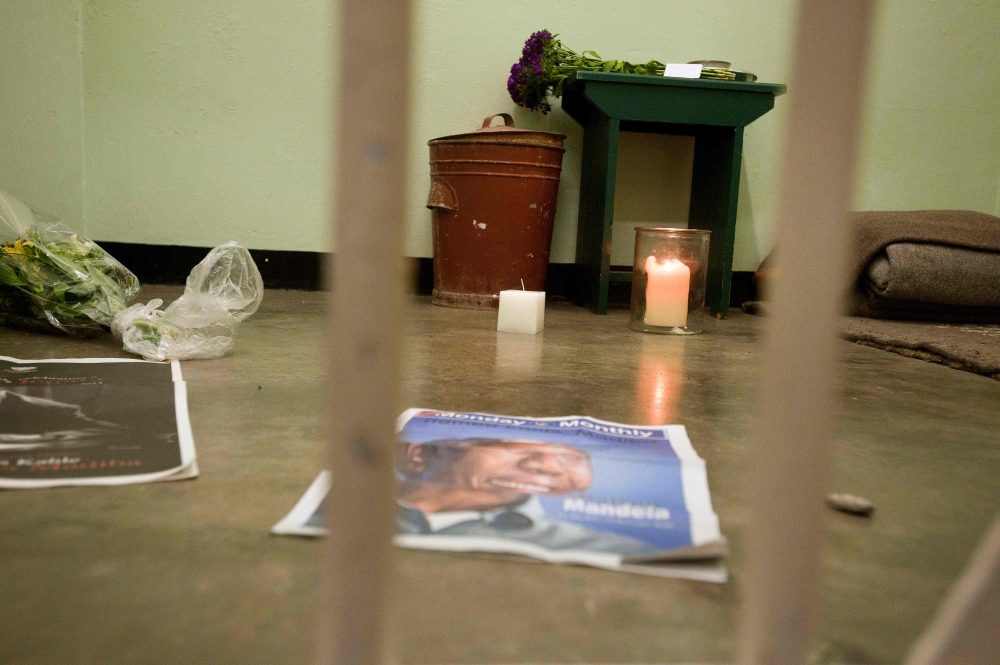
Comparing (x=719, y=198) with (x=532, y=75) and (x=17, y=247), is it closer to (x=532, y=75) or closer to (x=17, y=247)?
(x=532, y=75)

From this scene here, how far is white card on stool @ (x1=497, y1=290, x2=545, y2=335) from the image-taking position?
1.62 metres

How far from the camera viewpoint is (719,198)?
85.8 inches

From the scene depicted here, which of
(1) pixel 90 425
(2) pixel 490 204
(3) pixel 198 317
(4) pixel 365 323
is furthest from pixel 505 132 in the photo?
(4) pixel 365 323

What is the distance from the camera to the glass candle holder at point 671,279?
1744mm

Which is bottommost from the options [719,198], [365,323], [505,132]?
[365,323]

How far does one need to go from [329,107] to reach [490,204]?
616 millimetres

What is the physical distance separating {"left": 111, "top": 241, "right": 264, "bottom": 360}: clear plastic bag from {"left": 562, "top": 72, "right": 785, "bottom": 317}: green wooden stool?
1.08 meters

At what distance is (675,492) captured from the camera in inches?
26.3

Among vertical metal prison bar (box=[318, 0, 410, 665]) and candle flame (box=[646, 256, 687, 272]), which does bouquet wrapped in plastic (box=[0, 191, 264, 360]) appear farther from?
vertical metal prison bar (box=[318, 0, 410, 665])

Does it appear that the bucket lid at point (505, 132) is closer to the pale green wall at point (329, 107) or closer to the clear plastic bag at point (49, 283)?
the pale green wall at point (329, 107)

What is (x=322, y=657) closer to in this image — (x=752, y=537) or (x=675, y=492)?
(x=752, y=537)

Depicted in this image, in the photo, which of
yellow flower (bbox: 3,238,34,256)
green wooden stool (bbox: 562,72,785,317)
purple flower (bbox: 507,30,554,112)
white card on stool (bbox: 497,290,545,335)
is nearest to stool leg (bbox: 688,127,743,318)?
green wooden stool (bbox: 562,72,785,317)

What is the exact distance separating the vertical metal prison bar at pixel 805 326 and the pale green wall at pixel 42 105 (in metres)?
2.15

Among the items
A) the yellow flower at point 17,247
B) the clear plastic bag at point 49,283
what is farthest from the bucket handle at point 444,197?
the yellow flower at point 17,247
